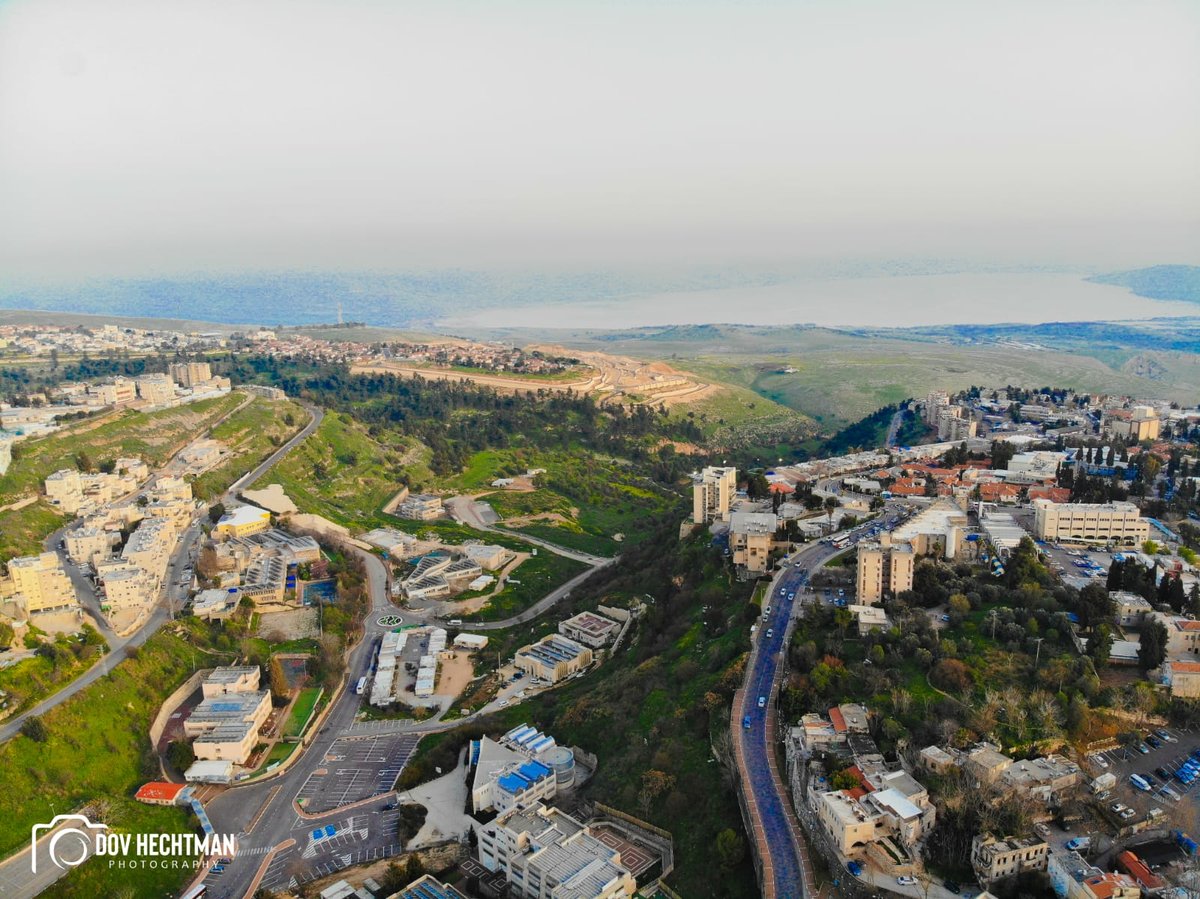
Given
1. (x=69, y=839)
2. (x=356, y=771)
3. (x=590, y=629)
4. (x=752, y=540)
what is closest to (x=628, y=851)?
(x=356, y=771)

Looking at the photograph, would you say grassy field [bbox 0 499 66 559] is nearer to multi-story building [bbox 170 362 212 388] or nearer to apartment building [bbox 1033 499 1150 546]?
multi-story building [bbox 170 362 212 388]

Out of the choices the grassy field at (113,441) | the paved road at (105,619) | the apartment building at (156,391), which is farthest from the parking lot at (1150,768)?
the apartment building at (156,391)

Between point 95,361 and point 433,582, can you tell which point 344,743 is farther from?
point 95,361

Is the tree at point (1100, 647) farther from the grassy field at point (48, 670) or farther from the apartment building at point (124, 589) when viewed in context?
the apartment building at point (124, 589)

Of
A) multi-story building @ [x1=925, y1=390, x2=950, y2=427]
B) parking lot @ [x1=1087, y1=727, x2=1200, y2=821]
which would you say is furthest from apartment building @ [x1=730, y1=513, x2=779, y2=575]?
multi-story building @ [x1=925, y1=390, x2=950, y2=427]

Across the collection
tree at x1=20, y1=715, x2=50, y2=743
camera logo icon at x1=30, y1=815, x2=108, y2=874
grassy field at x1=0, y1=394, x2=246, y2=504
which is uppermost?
grassy field at x1=0, y1=394, x2=246, y2=504

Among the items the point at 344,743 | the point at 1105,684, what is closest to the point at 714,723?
the point at 1105,684
